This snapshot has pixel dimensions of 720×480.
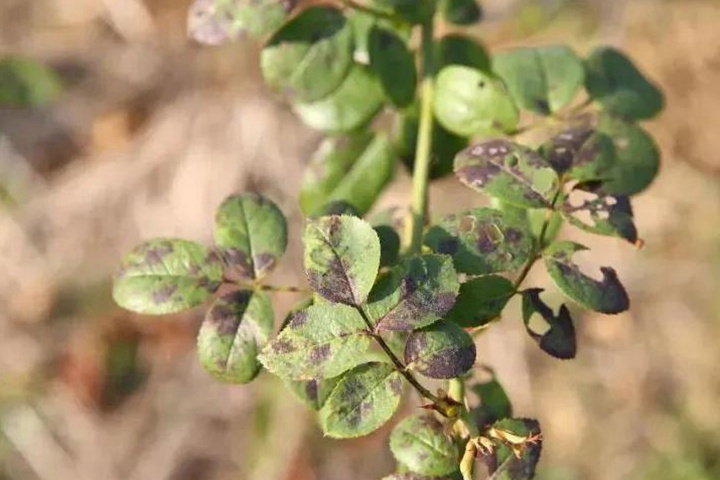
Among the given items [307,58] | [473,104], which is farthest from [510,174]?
[307,58]

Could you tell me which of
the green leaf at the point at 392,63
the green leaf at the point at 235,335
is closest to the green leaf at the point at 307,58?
the green leaf at the point at 392,63

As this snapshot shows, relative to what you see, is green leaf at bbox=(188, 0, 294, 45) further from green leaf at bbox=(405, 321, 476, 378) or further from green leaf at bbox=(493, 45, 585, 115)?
green leaf at bbox=(405, 321, 476, 378)

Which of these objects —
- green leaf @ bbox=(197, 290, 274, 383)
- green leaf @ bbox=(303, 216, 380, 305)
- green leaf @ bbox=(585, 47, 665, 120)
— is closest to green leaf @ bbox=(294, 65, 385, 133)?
green leaf @ bbox=(585, 47, 665, 120)

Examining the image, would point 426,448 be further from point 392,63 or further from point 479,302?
point 392,63

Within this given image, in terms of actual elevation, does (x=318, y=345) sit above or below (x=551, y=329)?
above

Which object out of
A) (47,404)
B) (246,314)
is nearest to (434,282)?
(246,314)

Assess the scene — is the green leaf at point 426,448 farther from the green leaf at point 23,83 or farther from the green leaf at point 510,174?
the green leaf at point 23,83

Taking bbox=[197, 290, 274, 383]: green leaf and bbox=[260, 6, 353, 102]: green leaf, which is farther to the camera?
bbox=[260, 6, 353, 102]: green leaf
